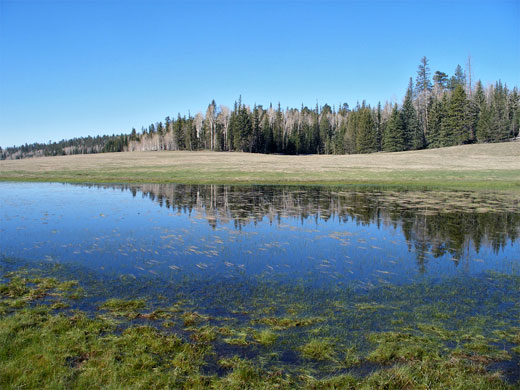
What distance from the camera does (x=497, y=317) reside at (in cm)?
748

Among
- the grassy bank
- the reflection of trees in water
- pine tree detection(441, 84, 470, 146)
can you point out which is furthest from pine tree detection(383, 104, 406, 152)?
the reflection of trees in water

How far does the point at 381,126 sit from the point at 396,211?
9435cm

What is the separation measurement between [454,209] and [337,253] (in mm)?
13333

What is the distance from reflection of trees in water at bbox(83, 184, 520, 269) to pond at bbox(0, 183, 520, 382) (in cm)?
16

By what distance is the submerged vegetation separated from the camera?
17.3 ft

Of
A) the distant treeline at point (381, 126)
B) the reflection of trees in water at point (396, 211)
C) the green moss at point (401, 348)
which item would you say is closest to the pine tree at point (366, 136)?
the distant treeline at point (381, 126)

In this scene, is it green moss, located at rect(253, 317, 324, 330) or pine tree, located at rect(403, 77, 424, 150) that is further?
pine tree, located at rect(403, 77, 424, 150)

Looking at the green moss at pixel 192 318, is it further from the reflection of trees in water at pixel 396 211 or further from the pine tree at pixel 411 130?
the pine tree at pixel 411 130

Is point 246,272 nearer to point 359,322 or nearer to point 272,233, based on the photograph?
point 359,322

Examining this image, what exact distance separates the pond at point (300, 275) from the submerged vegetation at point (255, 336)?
0.04 m

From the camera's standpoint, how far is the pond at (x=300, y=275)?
248 inches

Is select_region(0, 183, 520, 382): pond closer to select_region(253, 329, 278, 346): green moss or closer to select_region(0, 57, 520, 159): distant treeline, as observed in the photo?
select_region(253, 329, 278, 346): green moss

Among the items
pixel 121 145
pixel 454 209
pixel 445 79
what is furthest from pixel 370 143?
pixel 121 145

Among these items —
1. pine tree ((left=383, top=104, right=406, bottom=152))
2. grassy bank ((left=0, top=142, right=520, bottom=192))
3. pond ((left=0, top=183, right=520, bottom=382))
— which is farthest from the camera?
pine tree ((left=383, top=104, right=406, bottom=152))
